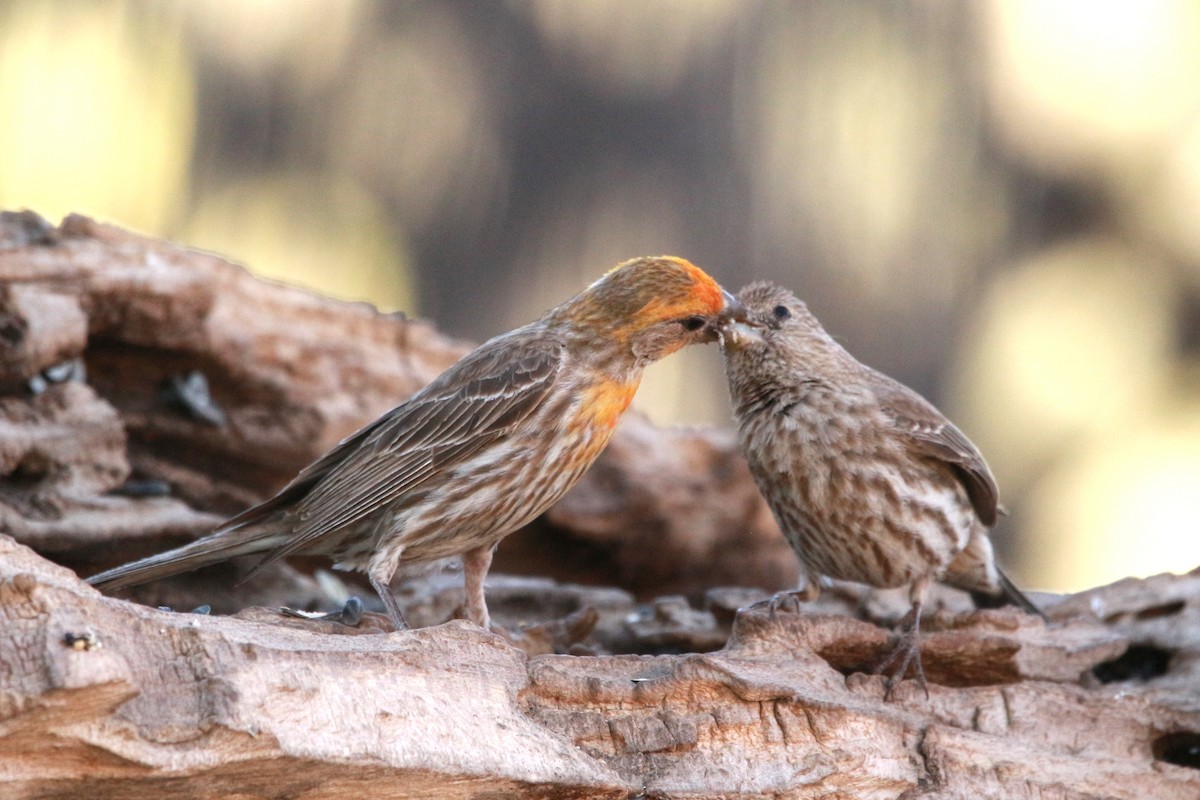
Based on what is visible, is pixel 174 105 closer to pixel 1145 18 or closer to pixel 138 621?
pixel 138 621

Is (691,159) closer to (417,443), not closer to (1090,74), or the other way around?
(1090,74)

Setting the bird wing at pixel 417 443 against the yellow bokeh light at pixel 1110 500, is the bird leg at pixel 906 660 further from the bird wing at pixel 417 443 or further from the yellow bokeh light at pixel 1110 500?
the yellow bokeh light at pixel 1110 500

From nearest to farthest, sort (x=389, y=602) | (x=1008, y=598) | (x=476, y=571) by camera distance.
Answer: (x=389, y=602) < (x=476, y=571) < (x=1008, y=598)

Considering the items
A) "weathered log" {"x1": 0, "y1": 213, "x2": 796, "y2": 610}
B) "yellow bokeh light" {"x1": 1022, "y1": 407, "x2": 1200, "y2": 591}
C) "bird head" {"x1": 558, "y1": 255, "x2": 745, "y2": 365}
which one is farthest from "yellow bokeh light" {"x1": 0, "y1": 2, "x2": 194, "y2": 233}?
"yellow bokeh light" {"x1": 1022, "y1": 407, "x2": 1200, "y2": 591}

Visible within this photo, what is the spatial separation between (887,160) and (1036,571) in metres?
2.84

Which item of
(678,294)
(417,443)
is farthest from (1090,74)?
(417,443)

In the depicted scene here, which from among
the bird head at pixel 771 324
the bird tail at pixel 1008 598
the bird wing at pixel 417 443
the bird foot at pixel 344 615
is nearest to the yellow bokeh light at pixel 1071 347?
the bird tail at pixel 1008 598

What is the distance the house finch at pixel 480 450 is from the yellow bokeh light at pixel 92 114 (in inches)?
119

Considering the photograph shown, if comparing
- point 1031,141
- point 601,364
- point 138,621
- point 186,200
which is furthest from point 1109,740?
point 186,200

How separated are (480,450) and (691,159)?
3.37m

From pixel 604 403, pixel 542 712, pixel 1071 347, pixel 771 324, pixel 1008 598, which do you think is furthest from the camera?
pixel 1071 347

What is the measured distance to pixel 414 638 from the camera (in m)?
3.80

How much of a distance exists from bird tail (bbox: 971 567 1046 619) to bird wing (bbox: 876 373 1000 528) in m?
0.29

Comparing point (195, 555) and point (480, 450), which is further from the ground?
point (480, 450)
